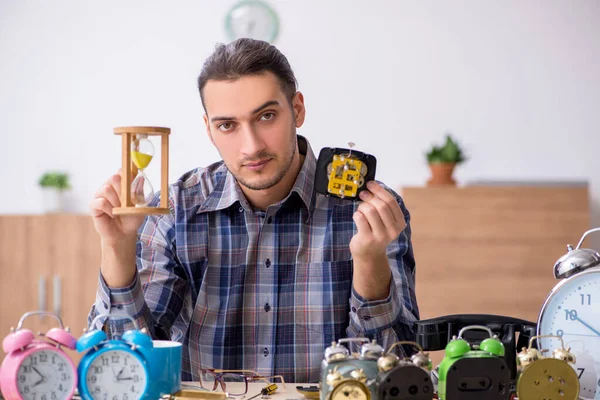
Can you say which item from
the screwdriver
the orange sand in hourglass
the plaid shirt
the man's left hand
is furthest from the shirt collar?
the screwdriver

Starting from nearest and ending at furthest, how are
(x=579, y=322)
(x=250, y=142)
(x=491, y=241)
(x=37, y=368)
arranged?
(x=37, y=368)
(x=579, y=322)
(x=250, y=142)
(x=491, y=241)

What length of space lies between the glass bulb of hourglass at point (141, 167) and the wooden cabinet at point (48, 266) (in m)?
2.32

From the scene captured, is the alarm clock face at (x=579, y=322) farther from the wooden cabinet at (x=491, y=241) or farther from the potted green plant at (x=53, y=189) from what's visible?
the potted green plant at (x=53, y=189)

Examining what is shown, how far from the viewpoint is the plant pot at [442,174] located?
3.63m

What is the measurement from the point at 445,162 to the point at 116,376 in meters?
2.72

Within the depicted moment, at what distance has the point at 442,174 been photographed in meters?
3.63

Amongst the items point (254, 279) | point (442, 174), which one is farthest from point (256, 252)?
point (442, 174)

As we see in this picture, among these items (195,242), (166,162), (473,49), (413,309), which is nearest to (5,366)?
(166,162)

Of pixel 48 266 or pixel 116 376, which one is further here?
pixel 48 266

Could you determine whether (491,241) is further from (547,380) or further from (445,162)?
(547,380)

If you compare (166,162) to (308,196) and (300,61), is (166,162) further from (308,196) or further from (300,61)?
(300,61)

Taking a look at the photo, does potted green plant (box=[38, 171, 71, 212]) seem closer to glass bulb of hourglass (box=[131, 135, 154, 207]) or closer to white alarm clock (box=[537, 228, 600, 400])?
glass bulb of hourglass (box=[131, 135, 154, 207])

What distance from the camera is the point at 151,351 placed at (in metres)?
1.15

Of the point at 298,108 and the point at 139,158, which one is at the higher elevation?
the point at 298,108
